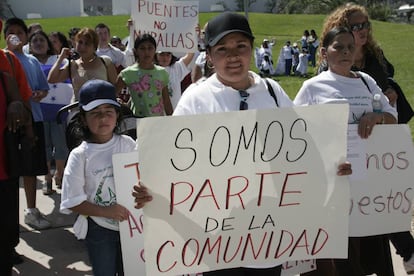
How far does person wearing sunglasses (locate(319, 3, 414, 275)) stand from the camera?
3377mm

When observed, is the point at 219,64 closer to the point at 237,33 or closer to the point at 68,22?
the point at 237,33

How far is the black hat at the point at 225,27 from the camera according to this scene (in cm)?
227

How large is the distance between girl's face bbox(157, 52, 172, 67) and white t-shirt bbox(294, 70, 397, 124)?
3.16 metres

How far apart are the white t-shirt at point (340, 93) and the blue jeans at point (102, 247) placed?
4.29 ft

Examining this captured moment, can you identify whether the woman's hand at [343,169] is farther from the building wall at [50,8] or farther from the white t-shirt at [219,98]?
the building wall at [50,8]

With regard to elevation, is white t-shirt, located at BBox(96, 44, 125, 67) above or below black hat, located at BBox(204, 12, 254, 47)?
below

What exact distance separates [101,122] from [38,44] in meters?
3.46

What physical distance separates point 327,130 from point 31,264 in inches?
111

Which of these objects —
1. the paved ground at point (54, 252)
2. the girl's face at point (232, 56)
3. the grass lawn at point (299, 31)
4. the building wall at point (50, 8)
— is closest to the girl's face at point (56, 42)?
the paved ground at point (54, 252)

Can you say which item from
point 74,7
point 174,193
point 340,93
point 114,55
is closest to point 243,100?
point 174,193

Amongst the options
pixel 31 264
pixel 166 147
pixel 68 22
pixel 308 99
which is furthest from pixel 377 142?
pixel 68 22

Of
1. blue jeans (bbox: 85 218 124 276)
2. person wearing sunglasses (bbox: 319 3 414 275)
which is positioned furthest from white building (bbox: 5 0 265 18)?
blue jeans (bbox: 85 218 124 276)

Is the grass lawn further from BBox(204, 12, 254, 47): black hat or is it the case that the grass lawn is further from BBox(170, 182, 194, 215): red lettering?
BBox(170, 182, 194, 215): red lettering

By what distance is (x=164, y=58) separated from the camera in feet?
19.8
